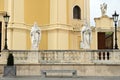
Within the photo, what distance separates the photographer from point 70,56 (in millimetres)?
25781

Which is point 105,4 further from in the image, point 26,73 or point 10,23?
point 26,73

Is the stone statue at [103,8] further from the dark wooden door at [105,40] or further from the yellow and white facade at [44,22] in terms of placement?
the yellow and white facade at [44,22]

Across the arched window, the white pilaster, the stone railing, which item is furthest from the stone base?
the arched window

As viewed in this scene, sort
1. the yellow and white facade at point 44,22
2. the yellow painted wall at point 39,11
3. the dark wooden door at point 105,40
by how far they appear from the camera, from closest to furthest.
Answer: the yellow and white facade at point 44,22 → the yellow painted wall at point 39,11 → the dark wooden door at point 105,40

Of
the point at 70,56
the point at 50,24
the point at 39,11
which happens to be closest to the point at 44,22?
the point at 50,24

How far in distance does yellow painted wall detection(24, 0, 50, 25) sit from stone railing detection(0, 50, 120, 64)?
784 centimetres

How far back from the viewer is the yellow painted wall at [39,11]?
33.3 m

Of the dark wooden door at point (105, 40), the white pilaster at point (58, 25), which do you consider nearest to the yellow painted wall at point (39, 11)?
the white pilaster at point (58, 25)

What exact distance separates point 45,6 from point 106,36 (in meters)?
6.55

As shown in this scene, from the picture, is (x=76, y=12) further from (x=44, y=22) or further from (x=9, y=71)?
(x=9, y=71)

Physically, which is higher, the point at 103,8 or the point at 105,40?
the point at 103,8

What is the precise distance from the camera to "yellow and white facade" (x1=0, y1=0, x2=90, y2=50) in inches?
1242

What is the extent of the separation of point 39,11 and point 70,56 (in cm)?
933

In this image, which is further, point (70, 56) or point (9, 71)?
point (70, 56)
